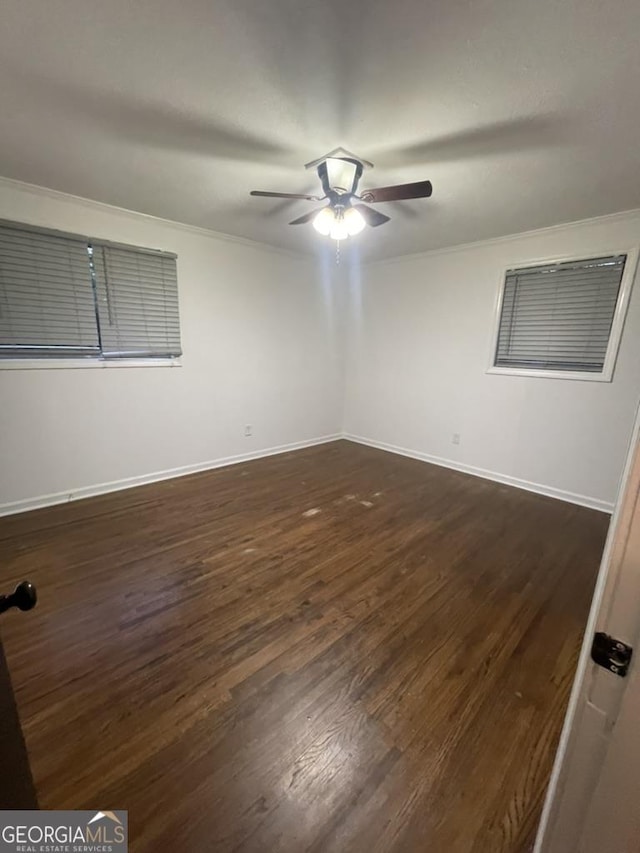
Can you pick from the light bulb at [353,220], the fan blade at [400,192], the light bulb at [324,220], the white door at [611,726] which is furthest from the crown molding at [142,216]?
the white door at [611,726]

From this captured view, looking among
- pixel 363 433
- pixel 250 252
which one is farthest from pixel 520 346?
pixel 250 252

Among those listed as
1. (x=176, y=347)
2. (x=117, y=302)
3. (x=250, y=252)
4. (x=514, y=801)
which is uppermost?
(x=250, y=252)

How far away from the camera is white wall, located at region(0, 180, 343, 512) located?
2.76 m

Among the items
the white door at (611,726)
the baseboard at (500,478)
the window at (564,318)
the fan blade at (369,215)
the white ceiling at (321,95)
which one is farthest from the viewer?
the baseboard at (500,478)

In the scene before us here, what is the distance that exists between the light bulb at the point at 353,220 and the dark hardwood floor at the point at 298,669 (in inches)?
85.6

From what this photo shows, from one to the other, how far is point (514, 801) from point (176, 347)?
3642mm

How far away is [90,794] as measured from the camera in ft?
3.57

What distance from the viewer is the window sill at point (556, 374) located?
303cm

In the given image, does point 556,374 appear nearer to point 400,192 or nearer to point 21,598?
point 400,192

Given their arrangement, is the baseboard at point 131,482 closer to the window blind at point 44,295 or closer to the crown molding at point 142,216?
the window blind at point 44,295

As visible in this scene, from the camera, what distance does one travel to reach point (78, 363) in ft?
9.58

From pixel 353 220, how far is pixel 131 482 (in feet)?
9.76

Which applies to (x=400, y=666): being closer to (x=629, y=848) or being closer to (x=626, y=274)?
(x=629, y=848)

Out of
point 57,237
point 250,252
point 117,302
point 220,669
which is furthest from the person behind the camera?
point 250,252
